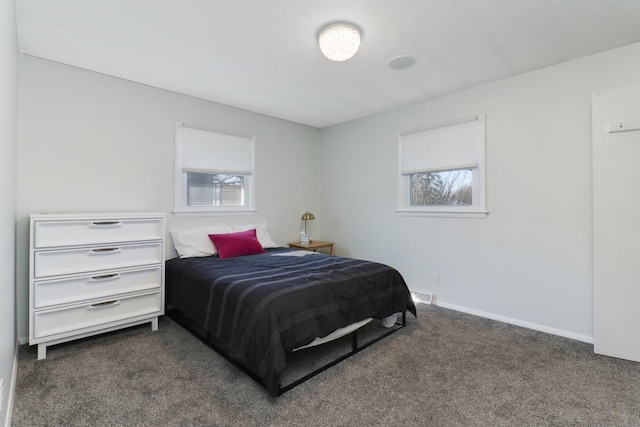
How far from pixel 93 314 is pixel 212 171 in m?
1.89

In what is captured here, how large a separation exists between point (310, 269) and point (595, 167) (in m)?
2.49

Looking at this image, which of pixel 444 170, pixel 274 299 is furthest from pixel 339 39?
pixel 444 170

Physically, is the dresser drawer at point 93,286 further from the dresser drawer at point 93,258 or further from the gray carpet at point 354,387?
the gray carpet at point 354,387

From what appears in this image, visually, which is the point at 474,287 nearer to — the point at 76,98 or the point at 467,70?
the point at 467,70

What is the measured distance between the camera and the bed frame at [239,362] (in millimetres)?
1986

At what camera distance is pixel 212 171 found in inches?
145

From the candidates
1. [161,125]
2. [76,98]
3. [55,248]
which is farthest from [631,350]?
[76,98]

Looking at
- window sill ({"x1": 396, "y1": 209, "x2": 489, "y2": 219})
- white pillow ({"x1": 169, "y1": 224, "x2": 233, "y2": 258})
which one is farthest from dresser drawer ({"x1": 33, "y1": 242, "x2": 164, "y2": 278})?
window sill ({"x1": 396, "y1": 209, "x2": 489, "y2": 219})

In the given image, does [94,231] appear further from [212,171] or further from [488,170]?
[488,170]

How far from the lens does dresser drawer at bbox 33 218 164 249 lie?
2275 millimetres

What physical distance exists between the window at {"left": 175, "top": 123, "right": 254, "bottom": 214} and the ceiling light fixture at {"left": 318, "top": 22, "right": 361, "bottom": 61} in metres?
2.02

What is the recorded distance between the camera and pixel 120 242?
103 inches

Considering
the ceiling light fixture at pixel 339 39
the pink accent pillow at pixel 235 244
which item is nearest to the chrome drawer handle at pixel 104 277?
the pink accent pillow at pixel 235 244

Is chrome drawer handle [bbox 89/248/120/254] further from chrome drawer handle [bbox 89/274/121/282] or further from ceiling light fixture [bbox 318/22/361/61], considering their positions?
ceiling light fixture [bbox 318/22/361/61]
